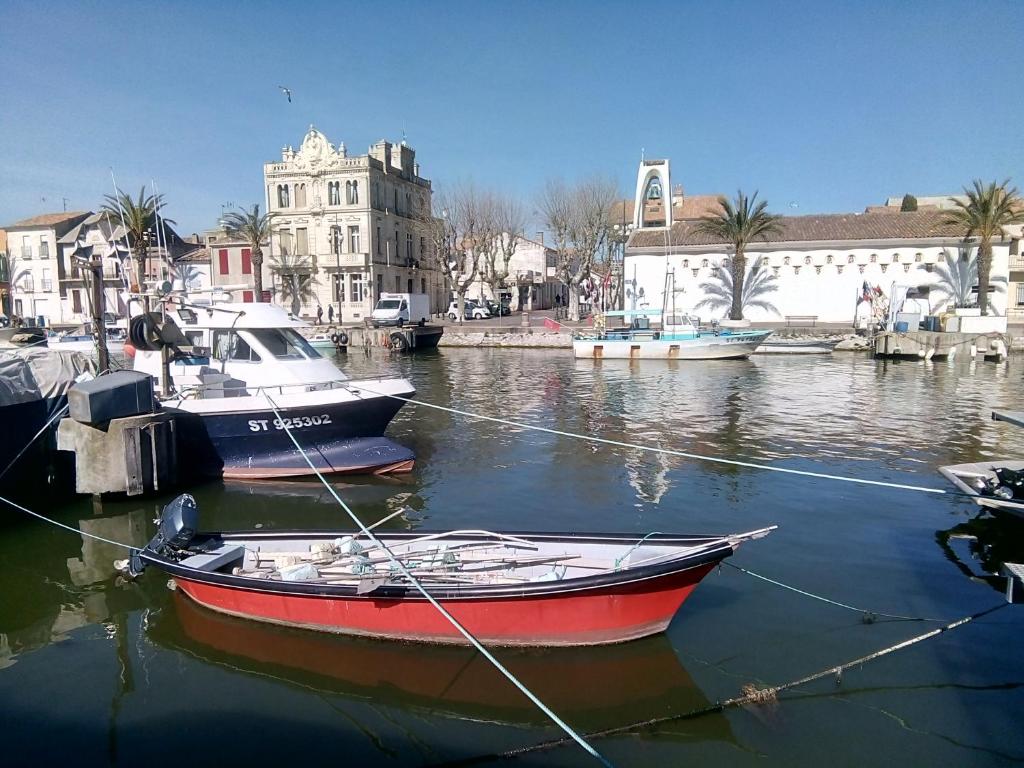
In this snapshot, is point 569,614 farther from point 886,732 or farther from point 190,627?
point 190,627

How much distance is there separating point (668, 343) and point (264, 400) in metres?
26.4

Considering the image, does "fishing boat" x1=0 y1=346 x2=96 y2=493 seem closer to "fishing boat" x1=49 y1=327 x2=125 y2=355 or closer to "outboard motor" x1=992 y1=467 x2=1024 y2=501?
"fishing boat" x1=49 y1=327 x2=125 y2=355

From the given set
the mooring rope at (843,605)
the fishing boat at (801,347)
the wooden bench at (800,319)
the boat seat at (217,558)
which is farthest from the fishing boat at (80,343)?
the wooden bench at (800,319)

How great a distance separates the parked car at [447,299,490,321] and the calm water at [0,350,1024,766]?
153ft

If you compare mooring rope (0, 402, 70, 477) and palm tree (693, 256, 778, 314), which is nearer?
mooring rope (0, 402, 70, 477)

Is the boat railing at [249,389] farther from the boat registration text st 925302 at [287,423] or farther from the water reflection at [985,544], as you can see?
the water reflection at [985,544]

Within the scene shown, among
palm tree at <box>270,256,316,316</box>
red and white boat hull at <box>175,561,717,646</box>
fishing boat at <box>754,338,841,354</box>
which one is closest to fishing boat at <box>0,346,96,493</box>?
red and white boat hull at <box>175,561,717,646</box>

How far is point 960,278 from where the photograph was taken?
46.6 meters

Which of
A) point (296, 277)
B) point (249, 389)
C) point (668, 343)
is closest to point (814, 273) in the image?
point (668, 343)

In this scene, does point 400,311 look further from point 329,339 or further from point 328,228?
point 328,228

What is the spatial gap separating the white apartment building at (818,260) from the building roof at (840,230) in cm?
6

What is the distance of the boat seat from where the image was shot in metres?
7.76

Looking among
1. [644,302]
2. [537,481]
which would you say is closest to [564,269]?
[644,302]

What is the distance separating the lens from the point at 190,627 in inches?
308
